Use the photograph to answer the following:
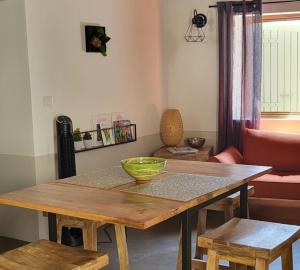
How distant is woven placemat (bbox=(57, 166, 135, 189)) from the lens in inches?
98.9

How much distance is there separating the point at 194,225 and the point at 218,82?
65.4 inches

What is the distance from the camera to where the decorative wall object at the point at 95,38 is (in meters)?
4.21

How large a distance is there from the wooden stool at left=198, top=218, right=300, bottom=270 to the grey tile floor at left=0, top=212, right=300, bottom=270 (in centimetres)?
111

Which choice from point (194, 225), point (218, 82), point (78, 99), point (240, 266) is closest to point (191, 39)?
point (218, 82)

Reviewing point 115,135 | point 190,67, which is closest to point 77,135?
point 115,135

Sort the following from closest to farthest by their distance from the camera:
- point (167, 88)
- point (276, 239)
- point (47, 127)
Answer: point (276, 239) → point (47, 127) → point (167, 88)

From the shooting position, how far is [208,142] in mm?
5379

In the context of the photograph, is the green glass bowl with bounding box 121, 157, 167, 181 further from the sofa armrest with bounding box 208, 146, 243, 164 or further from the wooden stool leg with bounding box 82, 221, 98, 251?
the sofa armrest with bounding box 208, 146, 243, 164

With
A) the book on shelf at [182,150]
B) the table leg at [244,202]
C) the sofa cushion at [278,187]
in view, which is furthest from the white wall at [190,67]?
the table leg at [244,202]

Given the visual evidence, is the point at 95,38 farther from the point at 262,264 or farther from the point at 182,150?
the point at 262,264

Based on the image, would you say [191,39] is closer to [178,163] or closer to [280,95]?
[280,95]

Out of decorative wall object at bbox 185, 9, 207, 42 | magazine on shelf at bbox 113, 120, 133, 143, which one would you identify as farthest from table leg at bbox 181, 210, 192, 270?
decorative wall object at bbox 185, 9, 207, 42

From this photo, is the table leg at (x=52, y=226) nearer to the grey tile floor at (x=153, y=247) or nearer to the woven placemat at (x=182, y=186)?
the woven placemat at (x=182, y=186)

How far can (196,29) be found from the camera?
531 cm
